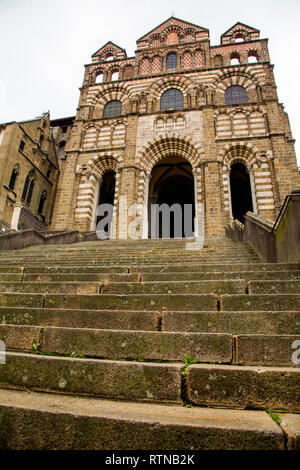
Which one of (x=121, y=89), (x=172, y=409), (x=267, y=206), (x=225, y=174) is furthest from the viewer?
(x=121, y=89)

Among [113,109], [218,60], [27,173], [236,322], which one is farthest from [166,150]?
[236,322]

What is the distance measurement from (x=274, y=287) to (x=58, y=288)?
308cm

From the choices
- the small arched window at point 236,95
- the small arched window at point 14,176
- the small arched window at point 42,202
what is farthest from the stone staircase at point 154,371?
the small arched window at point 42,202

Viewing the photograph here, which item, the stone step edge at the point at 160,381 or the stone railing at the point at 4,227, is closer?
the stone step edge at the point at 160,381

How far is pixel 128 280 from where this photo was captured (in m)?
4.07

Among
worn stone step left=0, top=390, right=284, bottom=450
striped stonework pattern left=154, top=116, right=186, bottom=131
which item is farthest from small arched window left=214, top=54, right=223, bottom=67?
worn stone step left=0, top=390, right=284, bottom=450

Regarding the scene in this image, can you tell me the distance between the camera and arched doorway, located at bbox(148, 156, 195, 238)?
63.4 ft

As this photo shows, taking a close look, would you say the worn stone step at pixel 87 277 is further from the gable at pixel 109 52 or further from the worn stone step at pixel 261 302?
the gable at pixel 109 52

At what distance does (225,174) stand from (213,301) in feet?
44.0

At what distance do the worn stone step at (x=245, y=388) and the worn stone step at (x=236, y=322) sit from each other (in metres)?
0.64

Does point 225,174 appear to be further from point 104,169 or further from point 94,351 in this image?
point 94,351

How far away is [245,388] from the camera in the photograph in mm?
1716

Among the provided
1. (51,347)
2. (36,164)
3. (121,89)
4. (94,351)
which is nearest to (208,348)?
(94,351)

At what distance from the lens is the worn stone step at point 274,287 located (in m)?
3.16
